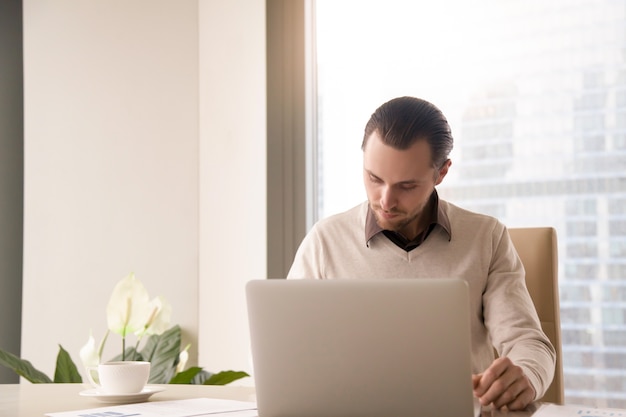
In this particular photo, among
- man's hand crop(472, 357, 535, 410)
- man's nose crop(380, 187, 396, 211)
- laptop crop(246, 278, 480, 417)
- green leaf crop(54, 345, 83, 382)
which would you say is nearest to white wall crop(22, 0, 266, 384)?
green leaf crop(54, 345, 83, 382)

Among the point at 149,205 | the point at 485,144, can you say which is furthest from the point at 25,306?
the point at 485,144

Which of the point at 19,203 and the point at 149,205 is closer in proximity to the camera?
the point at 149,205

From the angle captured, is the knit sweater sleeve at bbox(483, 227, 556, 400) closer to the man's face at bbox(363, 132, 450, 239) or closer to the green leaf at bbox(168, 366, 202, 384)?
the man's face at bbox(363, 132, 450, 239)

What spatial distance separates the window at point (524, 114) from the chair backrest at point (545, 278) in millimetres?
717

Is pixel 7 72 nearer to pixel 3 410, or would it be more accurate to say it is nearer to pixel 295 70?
pixel 295 70

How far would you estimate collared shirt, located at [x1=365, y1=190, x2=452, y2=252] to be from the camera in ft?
6.12

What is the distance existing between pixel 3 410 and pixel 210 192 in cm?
182

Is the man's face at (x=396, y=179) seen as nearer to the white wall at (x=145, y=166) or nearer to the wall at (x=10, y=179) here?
the white wall at (x=145, y=166)

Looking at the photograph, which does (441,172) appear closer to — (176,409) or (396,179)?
(396,179)

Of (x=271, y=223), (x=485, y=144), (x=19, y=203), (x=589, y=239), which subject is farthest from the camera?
(x=19, y=203)

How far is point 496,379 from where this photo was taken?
1271mm

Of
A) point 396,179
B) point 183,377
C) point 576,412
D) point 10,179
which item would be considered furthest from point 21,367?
point 576,412

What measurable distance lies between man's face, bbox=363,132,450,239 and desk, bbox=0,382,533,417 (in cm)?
52

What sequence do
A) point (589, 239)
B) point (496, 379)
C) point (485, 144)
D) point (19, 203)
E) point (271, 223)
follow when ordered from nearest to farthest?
point (496, 379), point (589, 239), point (485, 144), point (271, 223), point (19, 203)
